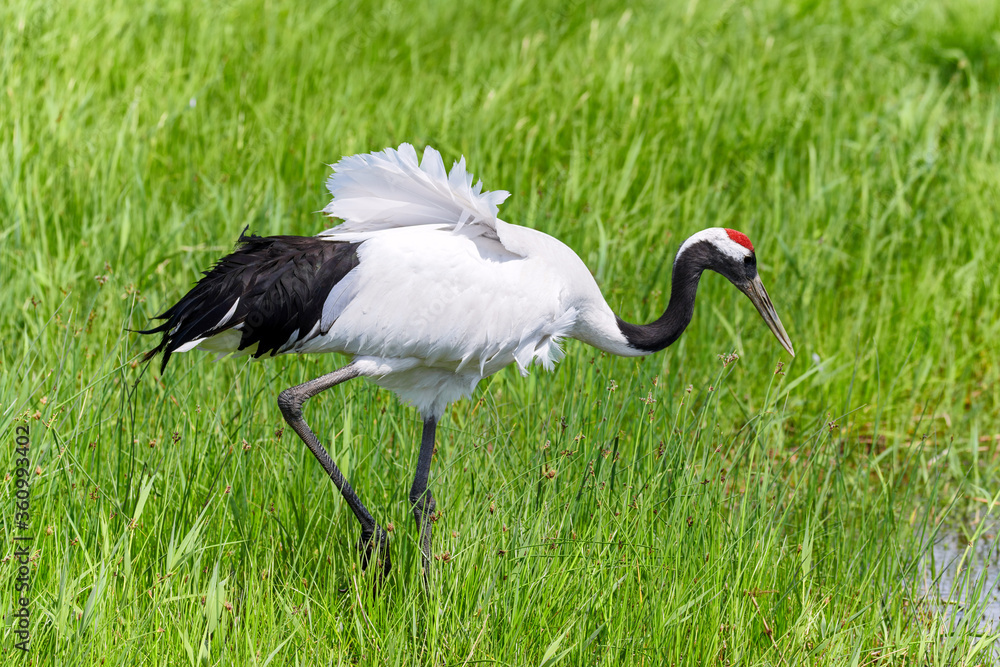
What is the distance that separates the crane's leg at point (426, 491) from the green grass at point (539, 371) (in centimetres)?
5

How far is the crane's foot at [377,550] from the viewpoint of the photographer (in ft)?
10.2

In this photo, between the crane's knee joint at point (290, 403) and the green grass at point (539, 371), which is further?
the crane's knee joint at point (290, 403)

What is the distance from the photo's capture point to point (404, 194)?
352 centimetres

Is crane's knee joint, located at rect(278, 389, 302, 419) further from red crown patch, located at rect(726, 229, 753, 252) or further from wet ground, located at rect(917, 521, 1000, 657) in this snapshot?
wet ground, located at rect(917, 521, 1000, 657)

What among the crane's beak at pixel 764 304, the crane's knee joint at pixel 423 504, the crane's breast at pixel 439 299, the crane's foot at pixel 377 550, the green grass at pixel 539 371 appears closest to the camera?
the green grass at pixel 539 371

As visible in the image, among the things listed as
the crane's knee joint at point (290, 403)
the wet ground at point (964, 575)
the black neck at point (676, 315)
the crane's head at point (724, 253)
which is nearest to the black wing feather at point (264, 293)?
the crane's knee joint at point (290, 403)

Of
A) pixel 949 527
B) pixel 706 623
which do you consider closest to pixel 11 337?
pixel 706 623

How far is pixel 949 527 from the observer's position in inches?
172

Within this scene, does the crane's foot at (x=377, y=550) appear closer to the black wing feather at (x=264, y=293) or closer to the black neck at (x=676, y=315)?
the black wing feather at (x=264, y=293)

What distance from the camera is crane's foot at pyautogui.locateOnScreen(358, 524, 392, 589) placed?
10.2 feet

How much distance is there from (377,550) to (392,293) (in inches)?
29.5

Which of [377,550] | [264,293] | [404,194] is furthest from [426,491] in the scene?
[404,194]

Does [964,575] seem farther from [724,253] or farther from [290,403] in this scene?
[290,403]

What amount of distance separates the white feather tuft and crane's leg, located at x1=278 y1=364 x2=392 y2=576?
53 centimetres
